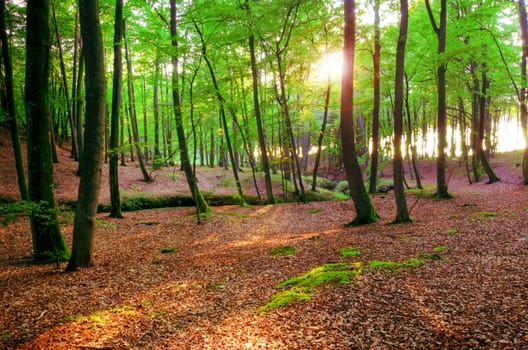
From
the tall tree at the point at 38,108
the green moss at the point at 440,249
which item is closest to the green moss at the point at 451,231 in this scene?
the green moss at the point at 440,249

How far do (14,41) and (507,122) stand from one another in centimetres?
5041

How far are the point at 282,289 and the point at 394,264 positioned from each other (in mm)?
1976

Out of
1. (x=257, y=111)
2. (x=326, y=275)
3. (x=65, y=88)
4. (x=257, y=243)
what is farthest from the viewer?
(x=65, y=88)

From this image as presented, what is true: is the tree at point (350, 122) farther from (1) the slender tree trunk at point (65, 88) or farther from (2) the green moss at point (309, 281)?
(1) the slender tree trunk at point (65, 88)

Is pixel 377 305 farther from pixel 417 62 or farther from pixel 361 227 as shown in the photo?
pixel 417 62

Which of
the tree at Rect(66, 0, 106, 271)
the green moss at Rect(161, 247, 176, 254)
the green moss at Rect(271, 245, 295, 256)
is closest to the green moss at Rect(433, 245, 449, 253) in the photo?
the green moss at Rect(271, 245, 295, 256)

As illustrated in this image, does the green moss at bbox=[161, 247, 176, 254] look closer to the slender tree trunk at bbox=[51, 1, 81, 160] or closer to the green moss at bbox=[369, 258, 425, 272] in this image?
the green moss at bbox=[369, 258, 425, 272]

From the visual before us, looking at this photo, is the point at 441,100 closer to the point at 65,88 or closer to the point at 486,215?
the point at 486,215

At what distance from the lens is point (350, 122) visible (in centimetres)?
909

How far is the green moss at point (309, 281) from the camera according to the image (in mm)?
4301

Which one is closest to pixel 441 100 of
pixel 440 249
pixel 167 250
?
pixel 440 249

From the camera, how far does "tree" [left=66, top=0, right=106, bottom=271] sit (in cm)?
604

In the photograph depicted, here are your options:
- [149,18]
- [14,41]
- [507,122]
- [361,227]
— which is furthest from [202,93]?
[507,122]

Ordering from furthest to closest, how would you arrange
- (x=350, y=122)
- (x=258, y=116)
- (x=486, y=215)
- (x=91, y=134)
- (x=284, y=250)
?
(x=258, y=116), (x=350, y=122), (x=486, y=215), (x=284, y=250), (x=91, y=134)
